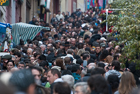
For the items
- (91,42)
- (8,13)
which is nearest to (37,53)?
(91,42)

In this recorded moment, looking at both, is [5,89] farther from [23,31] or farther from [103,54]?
[23,31]

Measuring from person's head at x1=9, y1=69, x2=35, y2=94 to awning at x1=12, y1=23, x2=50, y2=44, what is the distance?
14963 millimetres

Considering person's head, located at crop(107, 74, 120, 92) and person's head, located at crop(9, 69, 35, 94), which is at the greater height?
person's head, located at crop(9, 69, 35, 94)

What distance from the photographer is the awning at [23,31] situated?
17.4 meters

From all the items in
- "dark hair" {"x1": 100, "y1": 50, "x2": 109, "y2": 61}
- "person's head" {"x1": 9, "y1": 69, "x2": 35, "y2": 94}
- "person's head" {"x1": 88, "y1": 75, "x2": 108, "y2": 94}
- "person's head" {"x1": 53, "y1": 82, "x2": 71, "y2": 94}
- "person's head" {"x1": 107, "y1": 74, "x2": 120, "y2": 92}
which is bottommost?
"dark hair" {"x1": 100, "y1": 50, "x2": 109, "y2": 61}

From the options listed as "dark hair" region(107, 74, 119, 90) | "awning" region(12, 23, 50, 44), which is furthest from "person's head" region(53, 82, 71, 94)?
"awning" region(12, 23, 50, 44)

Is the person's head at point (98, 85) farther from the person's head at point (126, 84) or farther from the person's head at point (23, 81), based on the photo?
the person's head at point (126, 84)

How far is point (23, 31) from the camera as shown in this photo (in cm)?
1816

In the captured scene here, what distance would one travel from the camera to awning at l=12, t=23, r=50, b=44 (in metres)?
17.4

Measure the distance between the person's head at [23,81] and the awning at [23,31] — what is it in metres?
15.0

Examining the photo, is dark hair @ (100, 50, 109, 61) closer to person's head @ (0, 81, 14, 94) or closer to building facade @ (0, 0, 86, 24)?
building facade @ (0, 0, 86, 24)

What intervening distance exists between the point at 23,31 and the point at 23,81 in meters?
15.8

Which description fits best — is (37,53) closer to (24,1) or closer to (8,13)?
(8,13)

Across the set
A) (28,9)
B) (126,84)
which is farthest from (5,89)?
(28,9)
